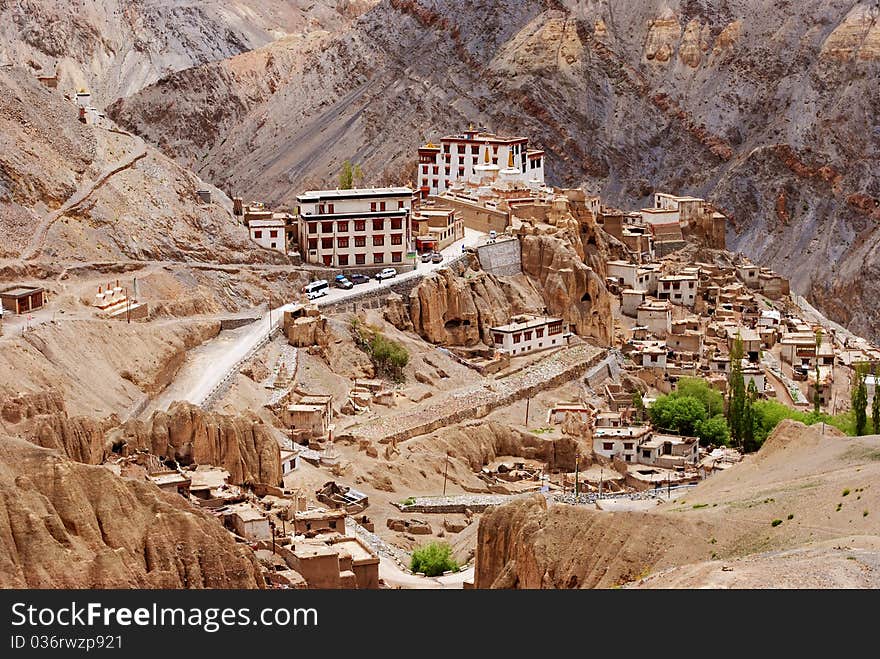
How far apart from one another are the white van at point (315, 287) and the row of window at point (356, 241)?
9.78 feet

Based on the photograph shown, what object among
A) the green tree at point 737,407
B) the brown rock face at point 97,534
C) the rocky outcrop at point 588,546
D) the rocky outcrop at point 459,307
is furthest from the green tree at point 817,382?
the brown rock face at point 97,534

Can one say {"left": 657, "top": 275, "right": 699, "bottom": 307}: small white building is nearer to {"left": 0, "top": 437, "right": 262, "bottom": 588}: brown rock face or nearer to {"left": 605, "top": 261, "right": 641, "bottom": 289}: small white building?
{"left": 605, "top": 261, "right": 641, "bottom": 289}: small white building

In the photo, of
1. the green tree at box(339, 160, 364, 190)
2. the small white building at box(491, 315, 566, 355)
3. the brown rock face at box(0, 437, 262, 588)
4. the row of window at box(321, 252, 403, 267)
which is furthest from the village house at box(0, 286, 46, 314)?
the green tree at box(339, 160, 364, 190)

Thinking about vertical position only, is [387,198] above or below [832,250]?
above

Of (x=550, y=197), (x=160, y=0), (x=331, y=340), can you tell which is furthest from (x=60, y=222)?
(x=160, y=0)

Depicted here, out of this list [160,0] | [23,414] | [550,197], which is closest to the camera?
[23,414]

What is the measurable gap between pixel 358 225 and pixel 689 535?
1793 inches

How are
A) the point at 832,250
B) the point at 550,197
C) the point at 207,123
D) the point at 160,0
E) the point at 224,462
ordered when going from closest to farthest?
the point at 224,462 < the point at 550,197 < the point at 832,250 < the point at 207,123 < the point at 160,0

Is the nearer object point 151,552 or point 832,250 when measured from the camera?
point 151,552

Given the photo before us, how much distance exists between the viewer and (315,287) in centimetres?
7969

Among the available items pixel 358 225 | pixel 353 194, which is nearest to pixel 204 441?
pixel 358 225

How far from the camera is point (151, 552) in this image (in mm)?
40125

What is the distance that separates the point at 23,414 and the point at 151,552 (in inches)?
519

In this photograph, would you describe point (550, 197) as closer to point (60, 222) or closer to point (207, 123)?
point (60, 222)
